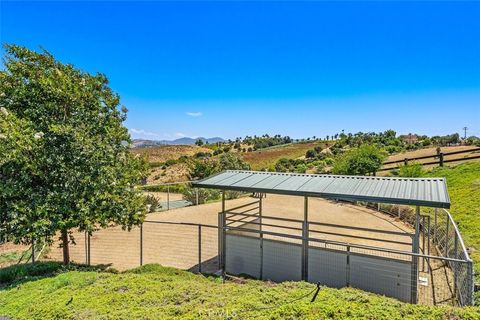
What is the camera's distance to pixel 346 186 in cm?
697

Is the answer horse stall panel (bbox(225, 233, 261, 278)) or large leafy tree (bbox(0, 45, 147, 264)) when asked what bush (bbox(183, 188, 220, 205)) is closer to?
horse stall panel (bbox(225, 233, 261, 278))

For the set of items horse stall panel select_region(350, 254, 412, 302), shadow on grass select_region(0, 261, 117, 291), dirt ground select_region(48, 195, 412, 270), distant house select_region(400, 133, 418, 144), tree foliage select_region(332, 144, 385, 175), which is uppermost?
distant house select_region(400, 133, 418, 144)

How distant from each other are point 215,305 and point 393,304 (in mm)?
2273

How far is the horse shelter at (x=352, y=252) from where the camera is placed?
19.2 ft

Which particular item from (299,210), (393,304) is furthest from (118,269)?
(299,210)

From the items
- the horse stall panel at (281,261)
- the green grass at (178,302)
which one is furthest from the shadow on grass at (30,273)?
the horse stall panel at (281,261)

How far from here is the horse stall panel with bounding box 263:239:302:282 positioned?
23.3 ft

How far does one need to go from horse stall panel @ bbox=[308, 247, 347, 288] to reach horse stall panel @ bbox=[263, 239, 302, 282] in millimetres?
284

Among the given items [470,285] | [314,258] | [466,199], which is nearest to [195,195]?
[314,258]

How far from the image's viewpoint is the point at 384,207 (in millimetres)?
15062

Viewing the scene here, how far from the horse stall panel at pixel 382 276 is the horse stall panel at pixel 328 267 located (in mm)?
183

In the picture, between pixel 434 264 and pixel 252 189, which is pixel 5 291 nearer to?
pixel 252 189

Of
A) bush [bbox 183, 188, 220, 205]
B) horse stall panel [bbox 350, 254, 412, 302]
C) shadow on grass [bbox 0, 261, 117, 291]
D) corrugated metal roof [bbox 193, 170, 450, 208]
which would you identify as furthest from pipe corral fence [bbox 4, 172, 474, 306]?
bush [bbox 183, 188, 220, 205]

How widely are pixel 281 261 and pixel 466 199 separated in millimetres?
10080
